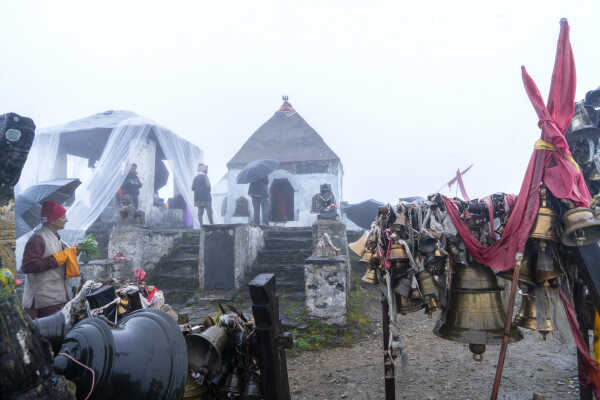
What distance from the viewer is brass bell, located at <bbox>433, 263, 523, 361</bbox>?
8.87 ft

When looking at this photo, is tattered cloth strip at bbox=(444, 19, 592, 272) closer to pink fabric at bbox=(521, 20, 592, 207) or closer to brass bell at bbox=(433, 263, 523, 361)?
pink fabric at bbox=(521, 20, 592, 207)

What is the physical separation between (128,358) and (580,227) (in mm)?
2831

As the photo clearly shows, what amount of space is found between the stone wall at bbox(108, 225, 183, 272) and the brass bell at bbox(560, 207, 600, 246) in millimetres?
9458

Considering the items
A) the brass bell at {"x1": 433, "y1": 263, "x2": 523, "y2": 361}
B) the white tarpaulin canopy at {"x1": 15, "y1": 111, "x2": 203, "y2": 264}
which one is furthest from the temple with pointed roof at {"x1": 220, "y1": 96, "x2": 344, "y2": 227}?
the brass bell at {"x1": 433, "y1": 263, "x2": 523, "y2": 361}

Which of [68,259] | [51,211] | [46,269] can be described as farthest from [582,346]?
[51,211]

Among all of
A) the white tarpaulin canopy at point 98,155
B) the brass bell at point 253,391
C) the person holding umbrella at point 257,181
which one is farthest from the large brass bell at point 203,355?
the person holding umbrella at point 257,181

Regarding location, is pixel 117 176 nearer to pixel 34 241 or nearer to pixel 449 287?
Result: pixel 34 241

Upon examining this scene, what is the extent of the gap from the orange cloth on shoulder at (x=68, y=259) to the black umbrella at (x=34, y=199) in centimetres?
519

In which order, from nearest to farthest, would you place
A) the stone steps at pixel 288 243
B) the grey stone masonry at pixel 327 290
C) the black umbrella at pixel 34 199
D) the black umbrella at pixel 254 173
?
the grey stone masonry at pixel 327 290
the black umbrella at pixel 34 199
the stone steps at pixel 288 243
the black umbrella at pixel 254 173

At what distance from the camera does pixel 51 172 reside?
11.0m

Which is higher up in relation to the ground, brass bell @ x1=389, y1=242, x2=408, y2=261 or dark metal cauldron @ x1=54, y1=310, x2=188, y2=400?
brass bell @ x1=389, y1=242, x2=408, y2=261

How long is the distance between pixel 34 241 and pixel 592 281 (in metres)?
5.38

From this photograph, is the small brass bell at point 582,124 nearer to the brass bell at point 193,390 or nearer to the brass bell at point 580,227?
the brass bell at point 580,227

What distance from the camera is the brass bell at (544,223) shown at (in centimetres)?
234
